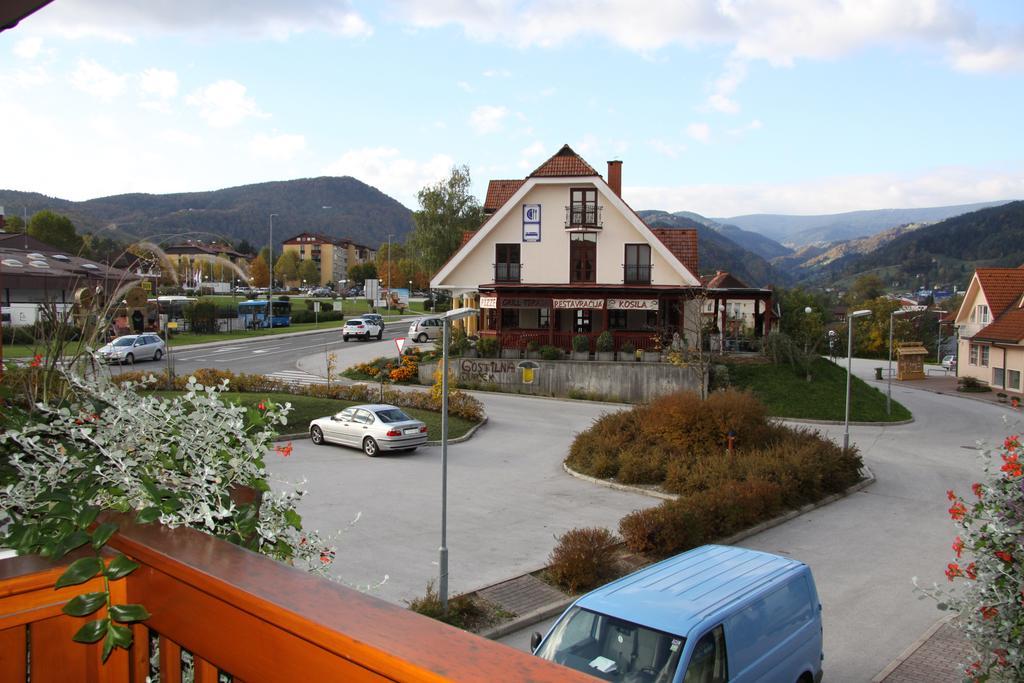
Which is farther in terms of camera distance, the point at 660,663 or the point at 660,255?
the point at 660,255

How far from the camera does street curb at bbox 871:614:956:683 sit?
1066 cm

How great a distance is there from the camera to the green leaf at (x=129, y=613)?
2.01m

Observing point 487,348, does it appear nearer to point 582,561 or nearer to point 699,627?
point 582,561

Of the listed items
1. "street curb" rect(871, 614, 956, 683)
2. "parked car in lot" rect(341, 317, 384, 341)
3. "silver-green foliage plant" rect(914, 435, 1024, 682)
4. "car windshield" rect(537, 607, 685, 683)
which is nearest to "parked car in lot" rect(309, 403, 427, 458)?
"street curb" rect(871, 614, 956, 683)

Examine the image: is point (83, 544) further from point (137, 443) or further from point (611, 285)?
point (611, 285)

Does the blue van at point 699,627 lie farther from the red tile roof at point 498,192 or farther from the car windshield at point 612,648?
the red tile roof at point 498,192

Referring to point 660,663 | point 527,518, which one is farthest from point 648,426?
point 660,663

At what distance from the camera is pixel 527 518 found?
1797 centimetres

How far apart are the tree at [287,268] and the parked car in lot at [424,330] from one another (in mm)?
72523

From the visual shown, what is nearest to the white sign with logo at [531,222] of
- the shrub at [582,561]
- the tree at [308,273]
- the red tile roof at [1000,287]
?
the shrub at [582,561]

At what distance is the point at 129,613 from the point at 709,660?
7114 mm

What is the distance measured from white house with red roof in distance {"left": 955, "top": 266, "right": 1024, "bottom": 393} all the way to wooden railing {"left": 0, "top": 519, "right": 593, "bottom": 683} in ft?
194

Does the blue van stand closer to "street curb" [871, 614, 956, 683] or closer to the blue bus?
"street curb" [871, 614, 956, 683]

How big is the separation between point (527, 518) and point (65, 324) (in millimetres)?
15095
